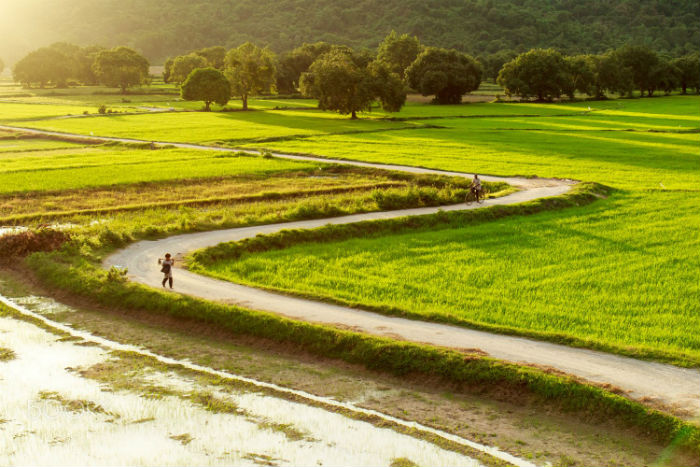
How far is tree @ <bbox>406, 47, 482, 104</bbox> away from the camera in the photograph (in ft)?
370

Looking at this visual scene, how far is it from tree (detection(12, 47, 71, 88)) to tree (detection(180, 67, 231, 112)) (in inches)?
2410

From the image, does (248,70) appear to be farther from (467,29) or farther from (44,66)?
(467,29)

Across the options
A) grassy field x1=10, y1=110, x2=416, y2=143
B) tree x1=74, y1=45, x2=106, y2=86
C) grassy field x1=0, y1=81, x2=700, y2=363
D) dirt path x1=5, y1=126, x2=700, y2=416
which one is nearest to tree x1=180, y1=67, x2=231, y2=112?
grassy field x1=10, y1=110, x2=416, y2=143

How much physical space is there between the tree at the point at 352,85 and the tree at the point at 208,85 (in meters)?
15.6

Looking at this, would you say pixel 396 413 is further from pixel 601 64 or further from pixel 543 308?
pixel 601 64

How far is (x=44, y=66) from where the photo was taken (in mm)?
142875

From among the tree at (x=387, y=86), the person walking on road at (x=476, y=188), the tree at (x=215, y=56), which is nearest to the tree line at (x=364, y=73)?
the tree at (x=387, y=86)

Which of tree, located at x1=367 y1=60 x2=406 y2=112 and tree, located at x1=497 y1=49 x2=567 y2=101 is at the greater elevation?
tree, located at x1=497 y1=49 x2=567 y2=101

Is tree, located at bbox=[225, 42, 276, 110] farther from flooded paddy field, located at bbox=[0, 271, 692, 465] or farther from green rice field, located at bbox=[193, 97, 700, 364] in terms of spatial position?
flooded paddy field, located at bbox=[0, 271, 692, 465]

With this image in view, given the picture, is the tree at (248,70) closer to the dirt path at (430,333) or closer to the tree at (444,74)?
the tree at (444,74)

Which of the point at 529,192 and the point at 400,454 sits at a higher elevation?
the point at 529,192

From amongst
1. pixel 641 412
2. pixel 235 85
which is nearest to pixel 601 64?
pixel 235 85

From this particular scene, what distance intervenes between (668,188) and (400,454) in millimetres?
30254

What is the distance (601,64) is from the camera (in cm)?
12588
